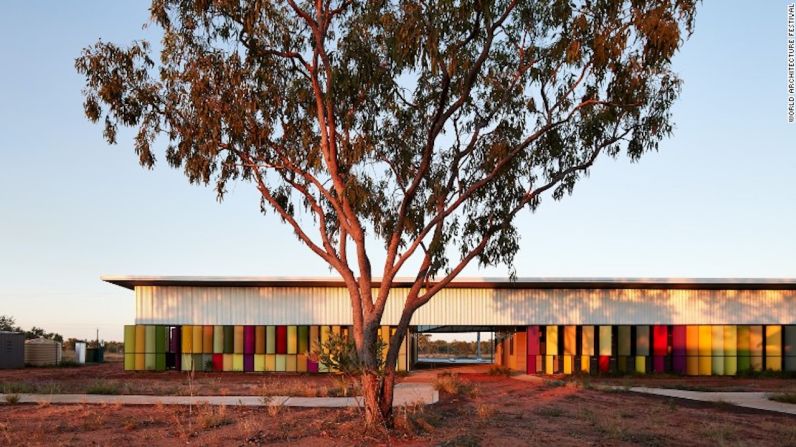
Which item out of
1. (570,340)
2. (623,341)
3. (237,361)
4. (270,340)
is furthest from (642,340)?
(237,361)

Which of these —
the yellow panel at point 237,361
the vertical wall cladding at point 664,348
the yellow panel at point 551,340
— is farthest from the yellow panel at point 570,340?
the yellow panel at point 237,361

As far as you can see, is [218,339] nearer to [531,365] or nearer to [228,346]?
[228,346]

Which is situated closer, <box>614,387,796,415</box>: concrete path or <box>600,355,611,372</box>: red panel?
<box>614,387,796,415</box>: concrete path

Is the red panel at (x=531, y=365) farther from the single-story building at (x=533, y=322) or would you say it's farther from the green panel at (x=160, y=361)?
the green panel at (x=160, y=361)

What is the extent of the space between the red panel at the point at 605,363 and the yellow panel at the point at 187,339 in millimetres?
18265

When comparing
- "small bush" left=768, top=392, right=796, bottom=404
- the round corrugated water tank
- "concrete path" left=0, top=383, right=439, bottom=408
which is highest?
"concrete path" left=0, top=383, right=439, bottom=408

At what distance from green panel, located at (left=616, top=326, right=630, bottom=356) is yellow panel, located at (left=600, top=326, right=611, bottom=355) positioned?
1.25ft

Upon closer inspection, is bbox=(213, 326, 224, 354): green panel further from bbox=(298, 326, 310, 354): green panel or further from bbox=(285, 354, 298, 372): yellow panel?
bbox=(298, 326, 310, 354): green panel

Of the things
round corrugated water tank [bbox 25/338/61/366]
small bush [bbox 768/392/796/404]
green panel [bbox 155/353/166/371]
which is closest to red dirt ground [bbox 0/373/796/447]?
small bush [bbox 768/392/796/404]

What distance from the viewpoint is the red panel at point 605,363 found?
3681 cm

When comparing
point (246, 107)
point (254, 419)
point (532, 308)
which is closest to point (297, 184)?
point (246, 107)

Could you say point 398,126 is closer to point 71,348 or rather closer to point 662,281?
point 662,281

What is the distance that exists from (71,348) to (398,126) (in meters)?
61.4

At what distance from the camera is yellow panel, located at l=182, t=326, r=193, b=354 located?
119 ft
